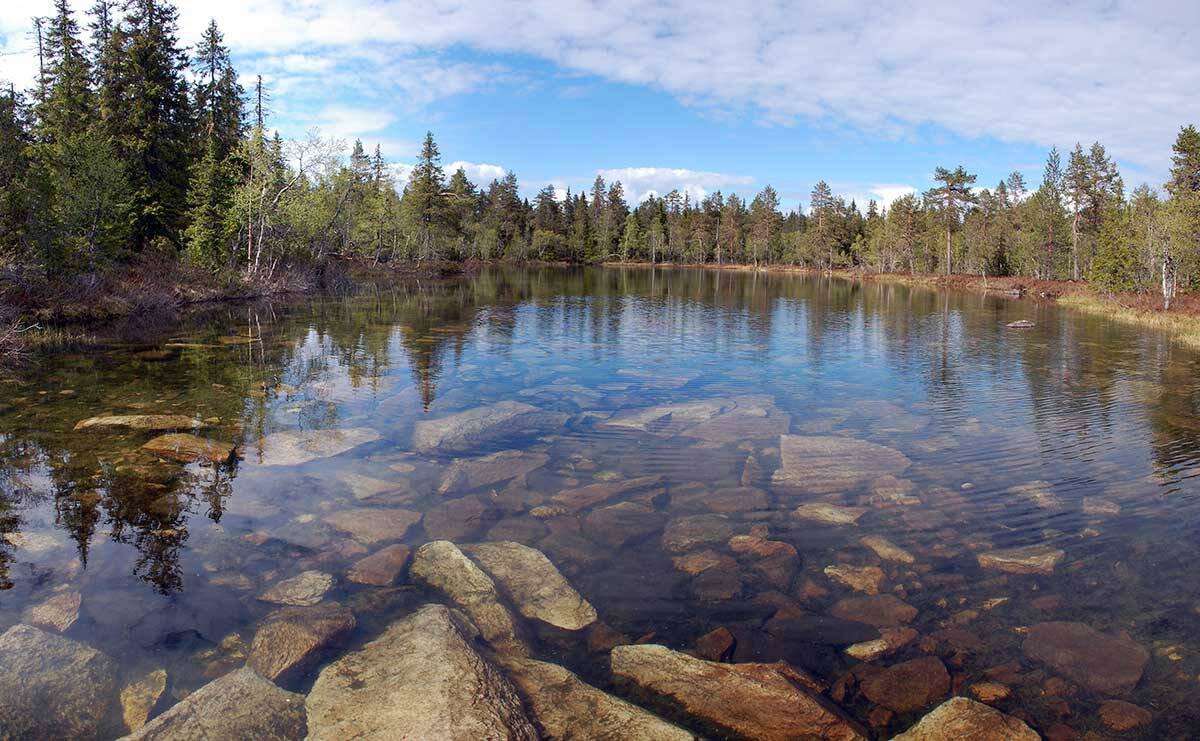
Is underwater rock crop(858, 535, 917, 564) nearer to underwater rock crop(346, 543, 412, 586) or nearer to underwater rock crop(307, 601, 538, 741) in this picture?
underwater rock crop(307, 601, 538, 741)

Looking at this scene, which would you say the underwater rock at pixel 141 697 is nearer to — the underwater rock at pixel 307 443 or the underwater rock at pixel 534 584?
the underwater rock at pixel 534 584

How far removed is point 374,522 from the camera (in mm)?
9805

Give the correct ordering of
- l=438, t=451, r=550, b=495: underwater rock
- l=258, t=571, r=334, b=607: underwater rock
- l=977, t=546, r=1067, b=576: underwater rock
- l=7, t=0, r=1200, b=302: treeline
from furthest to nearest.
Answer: l=7, t=0, r=1200, b=302: treeline → l=438, t=451, r=550, b=495: underwater rock → l=977, t=546, r=1067, b=576: underwater rock → l=258, t=571, r=334, b=607: underwater rock

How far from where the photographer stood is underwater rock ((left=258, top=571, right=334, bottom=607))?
25.0 ft

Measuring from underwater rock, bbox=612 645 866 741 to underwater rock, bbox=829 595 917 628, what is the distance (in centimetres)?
151

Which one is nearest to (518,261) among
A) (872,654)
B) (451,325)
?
(451,325)

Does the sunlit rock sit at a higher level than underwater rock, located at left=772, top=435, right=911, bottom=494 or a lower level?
lower

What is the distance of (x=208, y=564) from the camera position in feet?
27.7

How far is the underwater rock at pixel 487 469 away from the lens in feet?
38.0

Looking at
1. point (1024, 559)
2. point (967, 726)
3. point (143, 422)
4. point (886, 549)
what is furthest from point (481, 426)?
point (967, 726)

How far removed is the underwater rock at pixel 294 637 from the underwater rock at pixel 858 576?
18.8 ft

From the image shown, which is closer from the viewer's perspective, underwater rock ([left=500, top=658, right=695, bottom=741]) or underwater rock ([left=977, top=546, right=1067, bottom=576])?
underwater rock ([left=500, top=658, right=695, bottom=741])

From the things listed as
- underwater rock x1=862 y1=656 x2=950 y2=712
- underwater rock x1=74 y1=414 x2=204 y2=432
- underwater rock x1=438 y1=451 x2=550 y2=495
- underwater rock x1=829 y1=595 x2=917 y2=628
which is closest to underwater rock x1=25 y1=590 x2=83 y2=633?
underwater rock x1=438 y1=451 x2=550 y2=495

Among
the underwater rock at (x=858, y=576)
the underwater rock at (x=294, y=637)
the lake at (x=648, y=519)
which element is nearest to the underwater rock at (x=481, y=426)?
the lake at (x=648, y=519)
